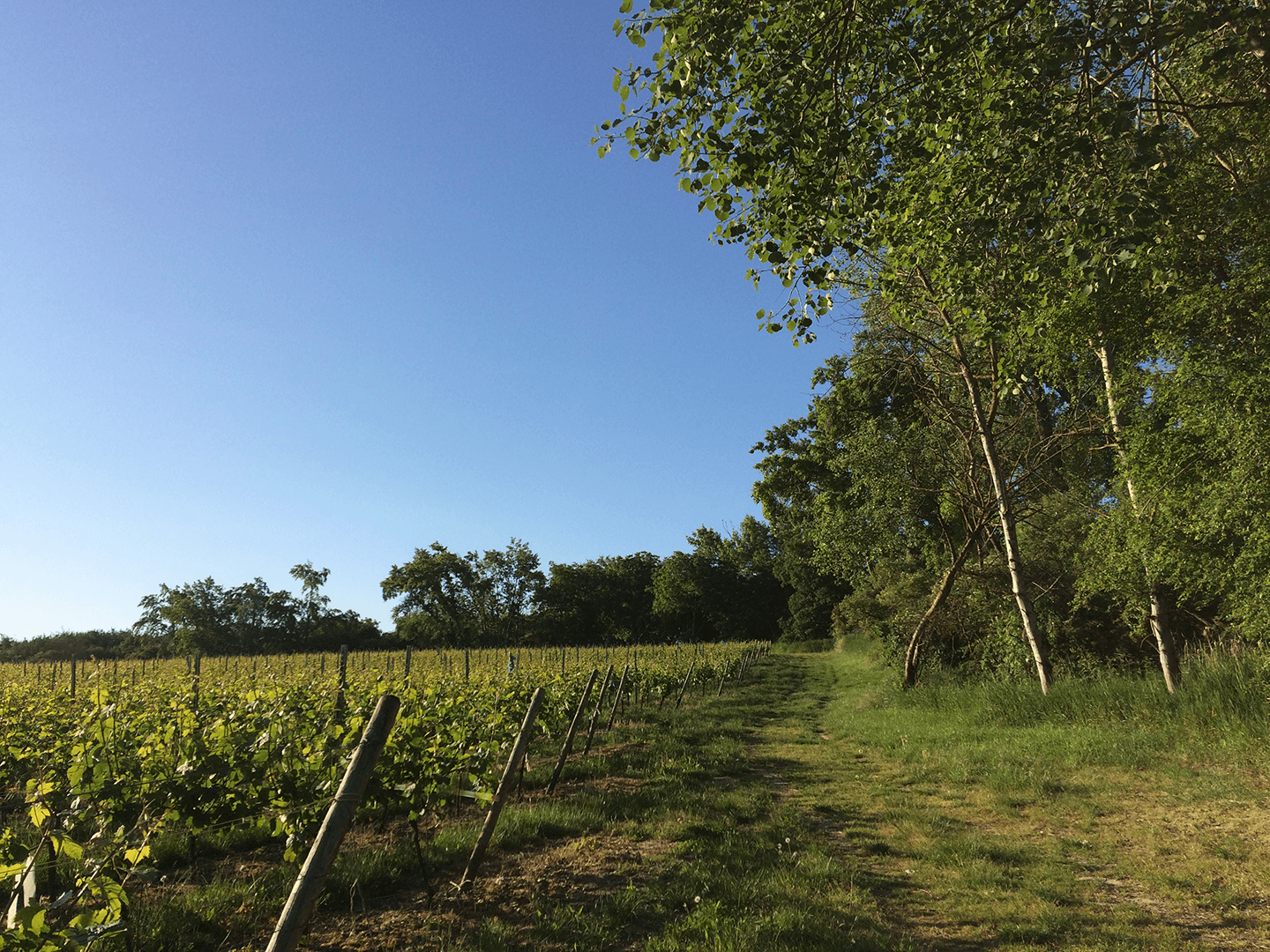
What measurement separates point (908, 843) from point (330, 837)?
5.92 meters

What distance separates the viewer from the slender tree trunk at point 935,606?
15102 millimetres

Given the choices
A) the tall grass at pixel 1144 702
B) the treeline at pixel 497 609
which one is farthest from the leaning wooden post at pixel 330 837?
the treeline at pixel 497 609

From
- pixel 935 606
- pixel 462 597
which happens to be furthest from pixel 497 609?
pixel 935 606

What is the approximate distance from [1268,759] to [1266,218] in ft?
19.6

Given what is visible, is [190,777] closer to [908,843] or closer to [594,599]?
[908,843]

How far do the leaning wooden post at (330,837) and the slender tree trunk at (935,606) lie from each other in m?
14.7

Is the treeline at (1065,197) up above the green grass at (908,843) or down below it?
above

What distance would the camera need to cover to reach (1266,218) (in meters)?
6.68

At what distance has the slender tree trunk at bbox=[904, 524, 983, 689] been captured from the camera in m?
15.1

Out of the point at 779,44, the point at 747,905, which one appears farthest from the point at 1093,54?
the point at 747,905

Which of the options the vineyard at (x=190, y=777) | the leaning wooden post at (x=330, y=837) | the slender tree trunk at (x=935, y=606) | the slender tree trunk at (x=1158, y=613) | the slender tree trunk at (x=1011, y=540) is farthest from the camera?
the slender tree trunk at (x=935, y=606)

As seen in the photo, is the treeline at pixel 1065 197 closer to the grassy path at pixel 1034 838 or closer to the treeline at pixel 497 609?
the grassy path at pixel 1034 838

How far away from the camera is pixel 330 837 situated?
10.1 ft

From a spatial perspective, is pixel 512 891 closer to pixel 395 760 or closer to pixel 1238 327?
pixel 395 760
